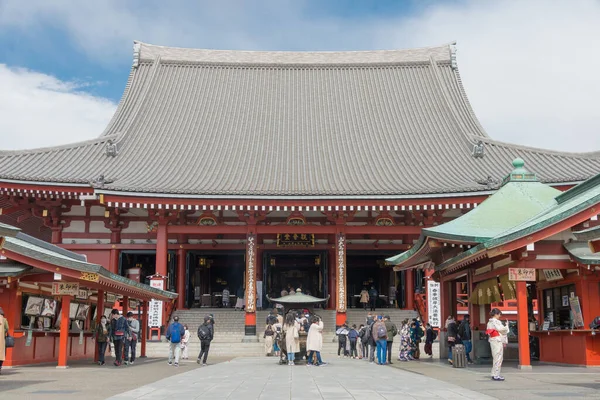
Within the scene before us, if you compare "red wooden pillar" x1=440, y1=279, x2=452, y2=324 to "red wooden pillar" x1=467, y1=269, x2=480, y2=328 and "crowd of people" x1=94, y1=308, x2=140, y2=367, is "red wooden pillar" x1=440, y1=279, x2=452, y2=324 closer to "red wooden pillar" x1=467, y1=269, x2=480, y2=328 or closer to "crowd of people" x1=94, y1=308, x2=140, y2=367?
"red wooden pillar" x1=467, y1=269, x2=480, y2=328

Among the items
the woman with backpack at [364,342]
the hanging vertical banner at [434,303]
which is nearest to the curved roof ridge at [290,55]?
the hanging vertical banner at [434,303]

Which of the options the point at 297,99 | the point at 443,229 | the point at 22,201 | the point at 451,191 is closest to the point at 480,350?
the point at 443,229

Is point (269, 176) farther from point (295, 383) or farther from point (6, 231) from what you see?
point (6, 231)

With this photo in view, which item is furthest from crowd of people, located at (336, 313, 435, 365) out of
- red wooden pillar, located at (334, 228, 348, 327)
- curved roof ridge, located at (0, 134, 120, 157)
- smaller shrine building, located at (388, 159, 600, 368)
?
curved roof ridge, located at (0, 134, 120, 157)

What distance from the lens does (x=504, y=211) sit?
19.4 m

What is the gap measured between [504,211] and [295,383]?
8.51m

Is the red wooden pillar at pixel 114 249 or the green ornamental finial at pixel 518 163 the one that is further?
the red wooden pillar at pixel 114 249

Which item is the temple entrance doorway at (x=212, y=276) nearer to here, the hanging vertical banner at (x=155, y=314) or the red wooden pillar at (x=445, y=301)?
the hanging vertical banner at (x=155, y=314)

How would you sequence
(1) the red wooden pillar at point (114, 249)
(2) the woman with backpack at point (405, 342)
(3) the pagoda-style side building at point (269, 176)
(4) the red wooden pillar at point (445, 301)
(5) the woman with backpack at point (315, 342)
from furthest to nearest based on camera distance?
(1) the red wooden pillar at point (114, 249), (3) the pagoda-style side building at point (269, 176), (4) the red wooden pillar at point (445, 301), (2) the woman with backpack at point (405, 342), (5) the woman with backpack at point (315, 342)

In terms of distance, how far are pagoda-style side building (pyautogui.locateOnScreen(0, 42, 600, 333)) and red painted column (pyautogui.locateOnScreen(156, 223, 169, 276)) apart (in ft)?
0.28

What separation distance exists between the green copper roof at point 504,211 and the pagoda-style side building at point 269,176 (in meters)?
6.97

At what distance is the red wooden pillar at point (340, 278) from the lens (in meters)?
29.2

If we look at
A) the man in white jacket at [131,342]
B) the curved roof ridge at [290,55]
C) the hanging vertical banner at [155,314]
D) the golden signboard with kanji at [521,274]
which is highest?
the curved roof ridge at [290,55]

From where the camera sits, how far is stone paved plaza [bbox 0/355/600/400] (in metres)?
11.8
